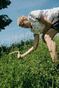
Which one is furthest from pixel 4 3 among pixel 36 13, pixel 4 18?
pixel 36 13

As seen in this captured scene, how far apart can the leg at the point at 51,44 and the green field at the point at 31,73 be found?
7.58ft

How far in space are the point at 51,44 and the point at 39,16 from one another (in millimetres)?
554

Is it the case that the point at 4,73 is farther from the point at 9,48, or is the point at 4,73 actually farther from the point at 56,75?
the point at 9,48

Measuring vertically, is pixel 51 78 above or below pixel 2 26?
below

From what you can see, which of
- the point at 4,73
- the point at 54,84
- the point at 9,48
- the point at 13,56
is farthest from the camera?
the point at 9,48

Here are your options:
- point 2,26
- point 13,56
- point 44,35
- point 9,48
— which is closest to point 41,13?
point 44,35

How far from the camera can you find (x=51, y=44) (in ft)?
34.2

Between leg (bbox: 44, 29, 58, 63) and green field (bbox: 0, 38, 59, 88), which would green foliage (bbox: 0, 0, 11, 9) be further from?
leg (bbox: 44, 29, 58, 63)

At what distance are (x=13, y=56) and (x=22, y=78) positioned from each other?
229 centimetres

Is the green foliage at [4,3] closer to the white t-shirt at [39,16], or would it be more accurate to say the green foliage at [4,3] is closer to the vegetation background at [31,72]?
the vegetation background at [31,72]

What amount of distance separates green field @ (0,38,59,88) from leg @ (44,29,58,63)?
7.58 ft

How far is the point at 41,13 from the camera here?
1061cm

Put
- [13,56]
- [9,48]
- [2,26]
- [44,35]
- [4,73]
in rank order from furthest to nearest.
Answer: [2,26], [9,48], [13,56], [4,73], [44,35]

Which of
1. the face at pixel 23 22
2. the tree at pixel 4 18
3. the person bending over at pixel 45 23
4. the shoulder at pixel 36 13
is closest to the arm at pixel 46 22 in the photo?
the person bending over at pixel 45 23
